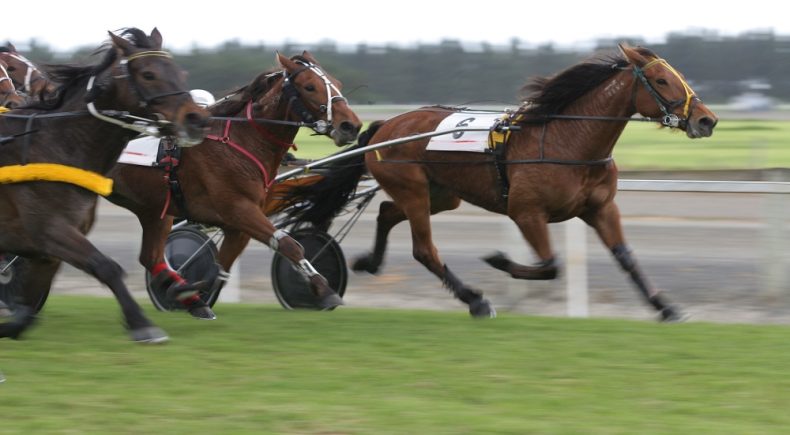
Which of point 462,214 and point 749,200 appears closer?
point 462,214

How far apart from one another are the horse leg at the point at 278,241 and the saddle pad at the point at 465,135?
1.42m

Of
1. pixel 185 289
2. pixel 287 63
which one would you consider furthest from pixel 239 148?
pixel 185 289

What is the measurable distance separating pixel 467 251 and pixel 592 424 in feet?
22.2

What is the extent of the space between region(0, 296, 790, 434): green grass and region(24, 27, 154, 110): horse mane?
4.37 ft

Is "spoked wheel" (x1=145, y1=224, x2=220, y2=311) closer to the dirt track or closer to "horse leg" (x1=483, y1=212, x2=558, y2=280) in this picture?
the dirt track

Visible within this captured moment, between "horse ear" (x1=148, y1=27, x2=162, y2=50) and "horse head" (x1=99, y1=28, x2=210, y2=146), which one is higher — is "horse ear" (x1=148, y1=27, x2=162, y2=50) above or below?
above

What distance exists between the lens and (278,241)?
740cm

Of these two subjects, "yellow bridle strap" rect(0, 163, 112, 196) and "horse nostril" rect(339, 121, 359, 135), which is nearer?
"yellow bridle strap" rect(0, 163, 112, 196)

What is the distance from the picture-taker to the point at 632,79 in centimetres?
779

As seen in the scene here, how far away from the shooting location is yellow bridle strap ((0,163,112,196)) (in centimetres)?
627

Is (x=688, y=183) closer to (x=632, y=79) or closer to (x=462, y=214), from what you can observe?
(x=632, y=79)

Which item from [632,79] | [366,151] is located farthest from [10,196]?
[632,79]

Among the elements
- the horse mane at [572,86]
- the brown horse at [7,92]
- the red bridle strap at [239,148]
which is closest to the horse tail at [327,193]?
the red bridle strap at [239,148]

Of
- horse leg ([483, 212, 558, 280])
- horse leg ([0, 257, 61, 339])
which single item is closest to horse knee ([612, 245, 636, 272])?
horse leg ([483, 212, 558, 280])
